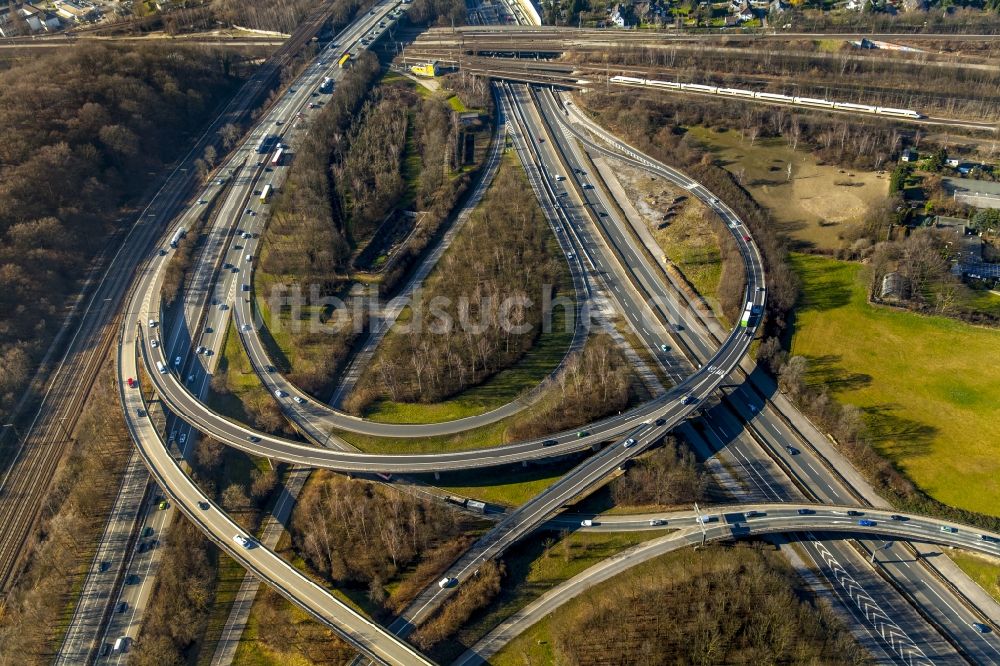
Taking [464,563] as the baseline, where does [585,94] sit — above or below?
above

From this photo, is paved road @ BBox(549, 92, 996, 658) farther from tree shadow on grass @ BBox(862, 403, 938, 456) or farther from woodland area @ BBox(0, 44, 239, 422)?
woodland area @ BBox(0, 44, 239, 422)

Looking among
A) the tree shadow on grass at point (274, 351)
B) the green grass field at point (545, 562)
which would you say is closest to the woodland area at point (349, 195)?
the tree shadow on grass at point (274, 351)

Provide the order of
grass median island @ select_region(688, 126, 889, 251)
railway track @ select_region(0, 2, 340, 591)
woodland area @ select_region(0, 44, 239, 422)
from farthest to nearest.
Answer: grass median island @ select_region(688, 126, 889, 251) < woodland area @ select_region(0, 44, 239, 422) < railway track @ select_region(0, 2, 340, 591)

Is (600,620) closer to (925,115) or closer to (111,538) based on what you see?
(111,538)

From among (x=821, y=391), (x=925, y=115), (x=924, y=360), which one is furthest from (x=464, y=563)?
(x=925, y=115)

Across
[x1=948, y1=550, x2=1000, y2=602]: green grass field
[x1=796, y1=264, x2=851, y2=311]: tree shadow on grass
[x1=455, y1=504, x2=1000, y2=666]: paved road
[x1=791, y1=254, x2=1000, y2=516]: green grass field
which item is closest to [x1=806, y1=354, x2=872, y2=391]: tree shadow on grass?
[x1=791, y1=254, x2=1000, y2=516]: green grass field

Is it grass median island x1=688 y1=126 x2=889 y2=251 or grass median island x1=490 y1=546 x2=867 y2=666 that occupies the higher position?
grass median island x1=688 y1=126 x2=889 y2=251

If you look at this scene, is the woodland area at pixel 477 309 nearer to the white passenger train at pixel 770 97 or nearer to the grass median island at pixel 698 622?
the grass median island at pixel 698 622
